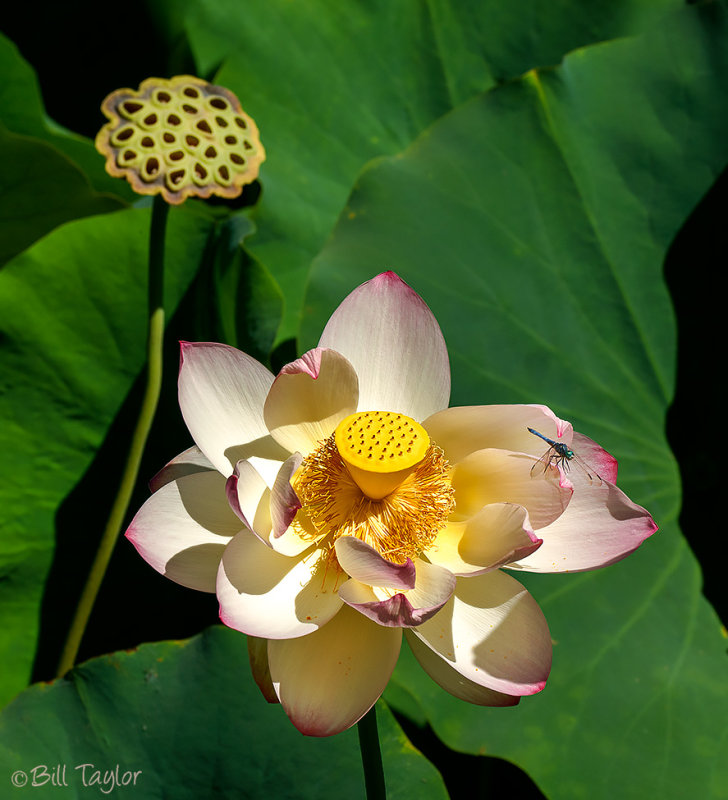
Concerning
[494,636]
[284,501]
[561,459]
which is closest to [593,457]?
[561,459]

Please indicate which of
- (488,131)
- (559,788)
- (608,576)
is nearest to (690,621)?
(608,576)

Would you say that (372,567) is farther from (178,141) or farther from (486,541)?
(178,141)

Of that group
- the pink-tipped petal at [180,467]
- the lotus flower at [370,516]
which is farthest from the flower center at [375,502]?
the pink-tipped petal at [180,467]

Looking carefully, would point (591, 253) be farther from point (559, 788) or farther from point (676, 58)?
point (559, 788)

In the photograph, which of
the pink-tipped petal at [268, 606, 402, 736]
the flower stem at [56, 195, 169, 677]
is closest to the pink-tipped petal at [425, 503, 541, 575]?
the pink-tipped petal at [268, 606, 402, 736]

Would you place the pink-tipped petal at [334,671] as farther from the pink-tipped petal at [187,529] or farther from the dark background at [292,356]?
the dark background at [292,356]

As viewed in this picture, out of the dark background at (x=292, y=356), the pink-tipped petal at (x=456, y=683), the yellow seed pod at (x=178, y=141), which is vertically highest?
the yellow seed pod at (x=178, y=141)

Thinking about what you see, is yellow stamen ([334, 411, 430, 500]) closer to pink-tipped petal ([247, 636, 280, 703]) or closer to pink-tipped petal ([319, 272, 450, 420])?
pink-tipped petal ([319, 272, 450, 420])
